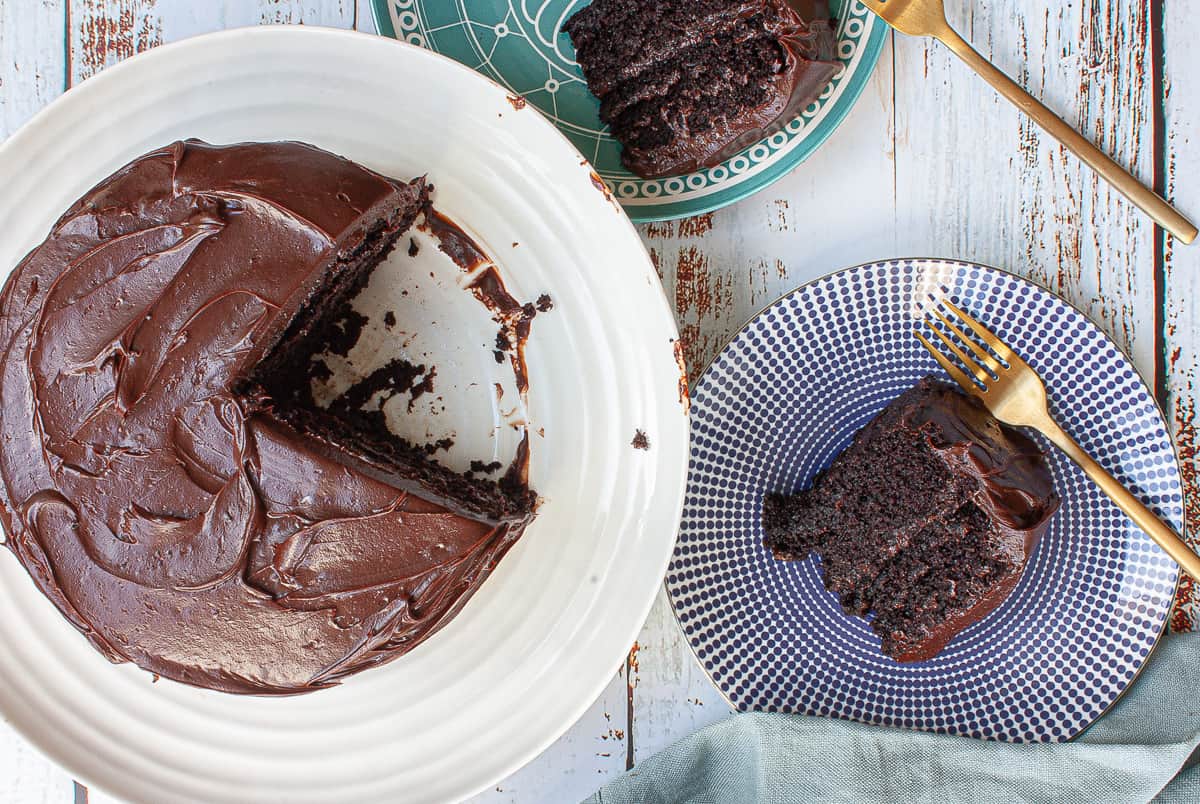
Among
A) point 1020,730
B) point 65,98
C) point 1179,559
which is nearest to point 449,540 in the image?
point 65,98

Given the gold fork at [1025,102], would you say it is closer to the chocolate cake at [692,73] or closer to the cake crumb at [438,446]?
the chocolate cake at [692,73]

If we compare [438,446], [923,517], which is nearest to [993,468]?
[923,517]

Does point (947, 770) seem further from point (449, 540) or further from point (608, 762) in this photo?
point (449, 540)

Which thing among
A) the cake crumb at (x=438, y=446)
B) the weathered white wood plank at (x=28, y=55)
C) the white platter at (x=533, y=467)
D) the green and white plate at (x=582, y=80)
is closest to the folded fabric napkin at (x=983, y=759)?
the white platter at (x=533, y=467)

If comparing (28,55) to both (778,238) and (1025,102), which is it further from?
(1025,102)

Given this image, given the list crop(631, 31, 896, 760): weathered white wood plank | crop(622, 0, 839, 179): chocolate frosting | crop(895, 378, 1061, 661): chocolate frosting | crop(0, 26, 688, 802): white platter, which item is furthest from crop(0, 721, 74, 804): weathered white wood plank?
crop(895, 378, 1061, 661): chocolate frosting

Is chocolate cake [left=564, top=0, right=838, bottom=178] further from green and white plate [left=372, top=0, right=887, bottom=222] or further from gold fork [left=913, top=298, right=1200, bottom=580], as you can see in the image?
gold fork [left=913, top=298, right=1200, bottom=580]
